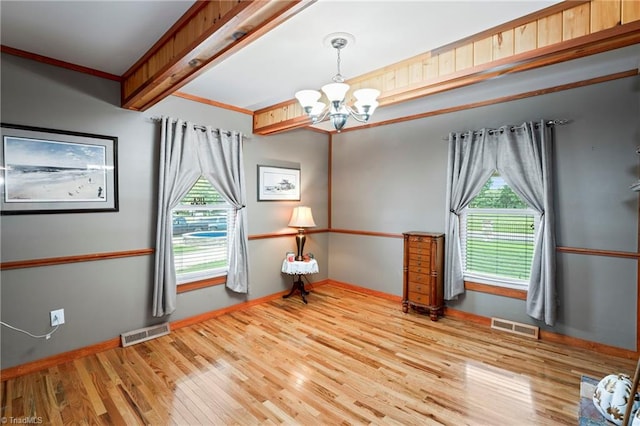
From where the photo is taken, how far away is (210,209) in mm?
3922

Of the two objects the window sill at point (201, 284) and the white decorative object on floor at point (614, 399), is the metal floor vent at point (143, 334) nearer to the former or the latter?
the window sill at point (201, 284)

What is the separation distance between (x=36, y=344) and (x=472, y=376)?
3.69 m

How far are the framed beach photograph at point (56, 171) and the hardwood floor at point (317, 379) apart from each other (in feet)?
4.66

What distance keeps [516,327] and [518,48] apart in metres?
2.86

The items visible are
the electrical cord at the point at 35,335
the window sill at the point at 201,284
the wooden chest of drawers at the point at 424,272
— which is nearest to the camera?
the electrical cord at the point at 35,335

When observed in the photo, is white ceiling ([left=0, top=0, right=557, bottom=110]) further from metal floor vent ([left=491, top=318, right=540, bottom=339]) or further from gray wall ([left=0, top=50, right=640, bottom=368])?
metal floor vent ([left=491, top=318, right=540, bottom=339])

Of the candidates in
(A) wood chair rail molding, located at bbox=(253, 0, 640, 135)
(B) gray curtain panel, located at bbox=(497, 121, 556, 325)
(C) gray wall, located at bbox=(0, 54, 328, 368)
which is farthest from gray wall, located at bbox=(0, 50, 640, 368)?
(A) wood chair rail molding, located at bbox=(253, 0, 640, 135)

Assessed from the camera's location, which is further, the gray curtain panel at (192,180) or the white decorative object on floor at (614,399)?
the gray curtain panel at (192,180)

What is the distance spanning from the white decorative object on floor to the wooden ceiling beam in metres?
2.16

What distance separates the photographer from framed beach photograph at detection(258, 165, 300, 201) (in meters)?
4.43

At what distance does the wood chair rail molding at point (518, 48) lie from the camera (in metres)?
1.79

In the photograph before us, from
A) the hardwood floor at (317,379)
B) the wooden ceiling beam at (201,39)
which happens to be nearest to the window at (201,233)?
the hardwood floor at (317,379)

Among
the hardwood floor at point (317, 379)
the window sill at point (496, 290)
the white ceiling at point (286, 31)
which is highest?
the white ceiling at point (286, 31)

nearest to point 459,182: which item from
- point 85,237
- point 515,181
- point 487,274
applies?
point 515,181
